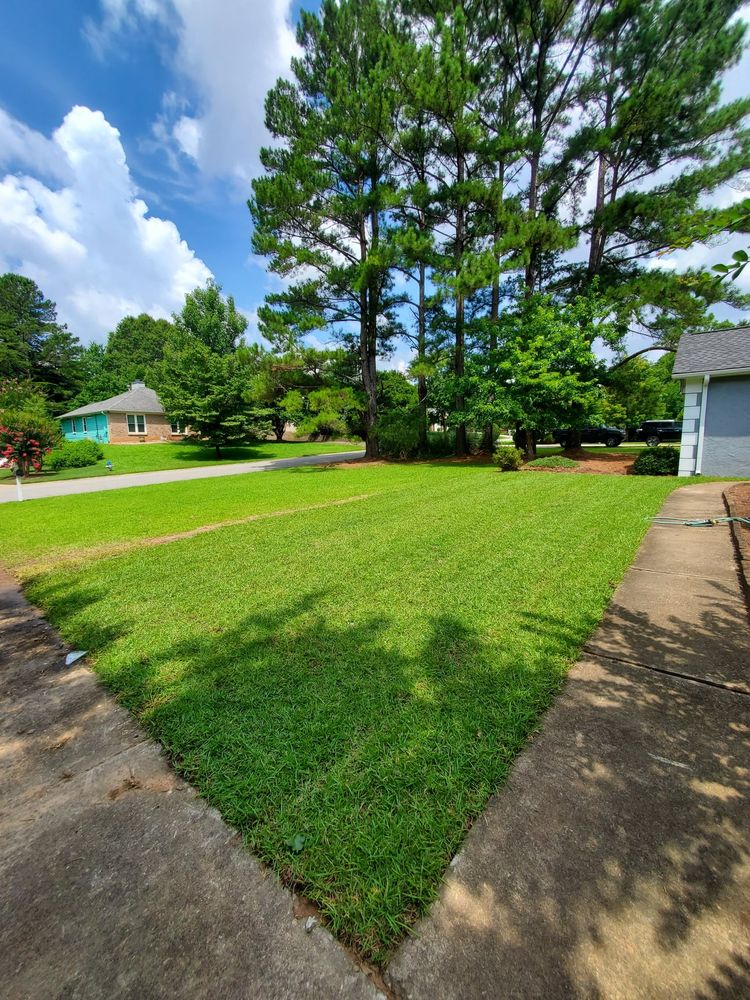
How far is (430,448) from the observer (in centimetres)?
2064

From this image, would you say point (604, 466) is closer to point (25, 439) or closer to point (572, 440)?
point (572, 440)

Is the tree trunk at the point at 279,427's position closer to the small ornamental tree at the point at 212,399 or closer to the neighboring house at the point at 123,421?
the neighboring house at the point at 123,421

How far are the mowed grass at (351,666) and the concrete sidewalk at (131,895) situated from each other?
0.09 metres

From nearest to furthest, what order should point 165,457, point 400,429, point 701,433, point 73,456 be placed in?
point 701,433 → point 73,456 → point 400,429 → point 165,457

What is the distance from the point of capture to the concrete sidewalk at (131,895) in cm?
114

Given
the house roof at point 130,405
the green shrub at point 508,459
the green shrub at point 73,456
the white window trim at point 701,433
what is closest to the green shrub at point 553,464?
the green shrub at point 508,459

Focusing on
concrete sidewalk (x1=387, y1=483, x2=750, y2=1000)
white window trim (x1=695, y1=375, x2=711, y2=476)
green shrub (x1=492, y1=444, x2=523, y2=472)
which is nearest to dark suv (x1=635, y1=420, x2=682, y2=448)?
white window trim (x1=695, y1=375, x2=711, y2=476)

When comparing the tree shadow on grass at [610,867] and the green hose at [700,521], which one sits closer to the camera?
the tree shadow on grass at [610,867]

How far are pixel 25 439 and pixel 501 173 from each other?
2100 centimetres

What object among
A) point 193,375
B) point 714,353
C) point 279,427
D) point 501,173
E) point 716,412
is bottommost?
point 716,412

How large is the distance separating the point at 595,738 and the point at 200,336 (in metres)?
38.4

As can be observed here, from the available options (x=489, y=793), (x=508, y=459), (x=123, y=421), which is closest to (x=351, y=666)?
(x=489, y=793)

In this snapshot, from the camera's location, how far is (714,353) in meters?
11.5

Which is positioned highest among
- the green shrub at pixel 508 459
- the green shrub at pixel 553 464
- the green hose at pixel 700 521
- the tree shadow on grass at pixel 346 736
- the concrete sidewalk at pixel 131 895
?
the green shrub at pixel 508 459
